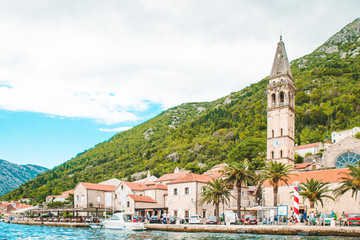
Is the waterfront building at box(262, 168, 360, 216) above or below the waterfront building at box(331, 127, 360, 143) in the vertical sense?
below

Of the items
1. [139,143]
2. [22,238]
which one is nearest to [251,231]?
[22,238]

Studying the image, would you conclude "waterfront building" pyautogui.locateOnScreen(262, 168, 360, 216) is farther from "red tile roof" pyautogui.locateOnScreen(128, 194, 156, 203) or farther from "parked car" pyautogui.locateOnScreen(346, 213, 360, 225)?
"red tile roof" pyautogui.locateOnScreen(128, 194, 156, 203)

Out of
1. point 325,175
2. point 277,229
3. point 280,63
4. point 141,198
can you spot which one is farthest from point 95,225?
point 280,63

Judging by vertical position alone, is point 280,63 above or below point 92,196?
above

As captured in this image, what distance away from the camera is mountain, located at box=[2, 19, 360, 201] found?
12044cm

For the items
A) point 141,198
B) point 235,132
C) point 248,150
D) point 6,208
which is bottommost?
point 6,208

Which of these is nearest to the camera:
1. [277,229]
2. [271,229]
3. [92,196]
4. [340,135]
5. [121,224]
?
[277,229]

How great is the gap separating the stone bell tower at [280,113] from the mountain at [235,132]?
2584cm

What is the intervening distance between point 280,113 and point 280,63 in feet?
33.8

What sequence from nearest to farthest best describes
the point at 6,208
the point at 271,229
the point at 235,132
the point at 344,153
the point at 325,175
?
the point at 271,229 → the point at 325,175 → the point at 344,153 → the point at 6,208 → the point at 235,132

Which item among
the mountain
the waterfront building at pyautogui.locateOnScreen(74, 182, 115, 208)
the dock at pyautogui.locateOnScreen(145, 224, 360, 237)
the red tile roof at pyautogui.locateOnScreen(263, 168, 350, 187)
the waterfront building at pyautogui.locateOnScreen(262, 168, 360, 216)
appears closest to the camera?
the dock at pyautogui.locateOnScreen(145, 224, 360, 237)


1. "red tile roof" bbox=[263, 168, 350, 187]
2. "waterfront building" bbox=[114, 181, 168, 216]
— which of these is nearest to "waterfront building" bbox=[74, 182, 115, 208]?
"waterfront building" bbox=[114, 181, 168, 216]

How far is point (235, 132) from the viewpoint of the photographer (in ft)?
477

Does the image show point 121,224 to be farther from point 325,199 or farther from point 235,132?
point 235,132
